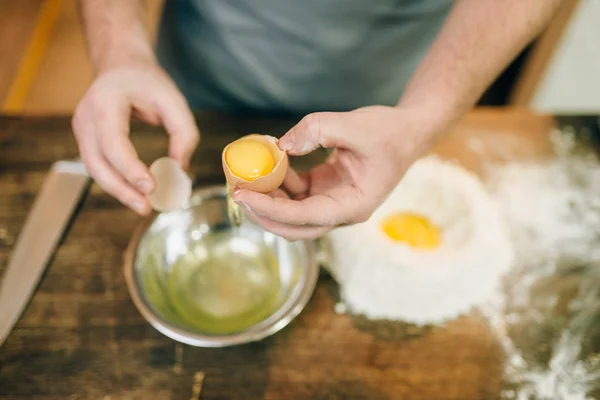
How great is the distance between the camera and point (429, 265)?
91 centimetres

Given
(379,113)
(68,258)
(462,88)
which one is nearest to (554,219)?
(462,88)

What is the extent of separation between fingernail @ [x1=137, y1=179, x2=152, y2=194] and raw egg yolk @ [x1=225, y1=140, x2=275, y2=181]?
6.1 inches

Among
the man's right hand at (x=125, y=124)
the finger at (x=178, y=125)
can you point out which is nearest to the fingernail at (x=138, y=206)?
the man's right hand at (x=125, y=124)

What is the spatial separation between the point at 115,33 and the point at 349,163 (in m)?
0.52

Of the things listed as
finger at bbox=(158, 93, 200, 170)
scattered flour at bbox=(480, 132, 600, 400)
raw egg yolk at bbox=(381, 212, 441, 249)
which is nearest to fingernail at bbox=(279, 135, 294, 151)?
finger at bbox=(158, 93, 200, 170)

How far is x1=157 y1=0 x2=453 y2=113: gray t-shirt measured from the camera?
1.05m

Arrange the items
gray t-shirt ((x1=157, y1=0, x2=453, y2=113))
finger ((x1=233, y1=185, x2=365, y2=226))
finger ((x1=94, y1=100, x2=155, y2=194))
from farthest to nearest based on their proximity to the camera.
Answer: gray t-shirt ((x1=157, y1=0, x2=453, y2=113)) → finger ((x1=94, y1=100, x2=155, y2=194)) → finger ((x1=233, y1=185, x2=365, y2=226))

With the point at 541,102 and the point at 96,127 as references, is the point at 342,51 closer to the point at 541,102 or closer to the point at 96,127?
the point at 96,127

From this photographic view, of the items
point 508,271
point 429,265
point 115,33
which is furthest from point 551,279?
point 115,33

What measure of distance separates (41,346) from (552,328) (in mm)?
858

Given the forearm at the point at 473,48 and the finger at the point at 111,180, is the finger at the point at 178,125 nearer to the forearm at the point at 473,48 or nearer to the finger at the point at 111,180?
the finger at the point at 111,180

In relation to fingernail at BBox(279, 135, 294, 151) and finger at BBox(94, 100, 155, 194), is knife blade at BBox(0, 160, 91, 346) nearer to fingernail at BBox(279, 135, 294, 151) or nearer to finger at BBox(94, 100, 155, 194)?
finger at BBox(94, 100, 155, 194)

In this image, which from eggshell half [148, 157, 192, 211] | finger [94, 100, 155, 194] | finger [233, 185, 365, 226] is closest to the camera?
finger [233, 185, 365, 226]

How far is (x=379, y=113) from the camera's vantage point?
74 cm
